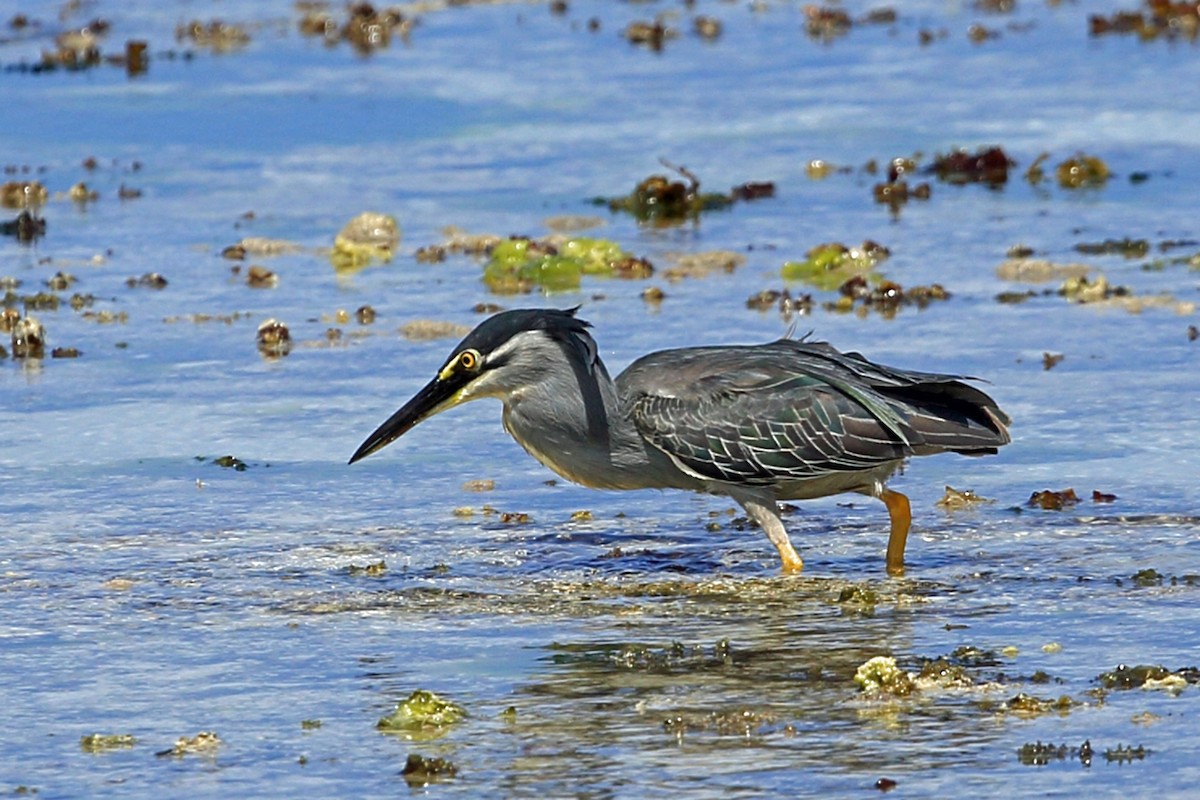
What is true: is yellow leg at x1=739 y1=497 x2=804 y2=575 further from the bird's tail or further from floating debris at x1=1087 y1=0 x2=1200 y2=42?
floating debris at x1=1087 y1=0 x2=1200 y2=42

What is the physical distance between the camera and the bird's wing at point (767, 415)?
7.17 metres

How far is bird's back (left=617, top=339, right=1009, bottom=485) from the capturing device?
23.5 feet

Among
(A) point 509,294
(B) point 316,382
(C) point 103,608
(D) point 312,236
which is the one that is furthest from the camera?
(D) point 312,236

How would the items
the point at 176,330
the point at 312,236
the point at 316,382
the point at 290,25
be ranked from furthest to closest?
the point at 290,25 → the point at 312,236 → the point at 176,330 → the point at 316,382

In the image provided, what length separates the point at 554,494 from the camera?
8.12 metres

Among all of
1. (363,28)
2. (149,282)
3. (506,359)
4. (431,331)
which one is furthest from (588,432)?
(363,28)

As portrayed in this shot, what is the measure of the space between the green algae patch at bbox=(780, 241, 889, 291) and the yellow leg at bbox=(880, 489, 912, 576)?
Answer: 3.97 metres

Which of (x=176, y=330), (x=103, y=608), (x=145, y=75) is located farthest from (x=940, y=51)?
(x=103, y=608)

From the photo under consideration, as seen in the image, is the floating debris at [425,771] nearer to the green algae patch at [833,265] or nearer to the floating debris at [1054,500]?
the floating debris at [1054,500]

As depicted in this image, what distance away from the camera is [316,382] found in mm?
9469

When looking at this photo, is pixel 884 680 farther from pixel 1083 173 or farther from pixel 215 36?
pixel 215 36

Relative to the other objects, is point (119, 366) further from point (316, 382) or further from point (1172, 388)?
point (1172, 388)

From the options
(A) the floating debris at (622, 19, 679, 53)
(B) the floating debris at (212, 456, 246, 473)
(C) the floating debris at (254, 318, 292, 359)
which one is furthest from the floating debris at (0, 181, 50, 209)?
(A) the floating debris at (622, 19, 679, 53)

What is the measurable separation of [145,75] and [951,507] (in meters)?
11.7
